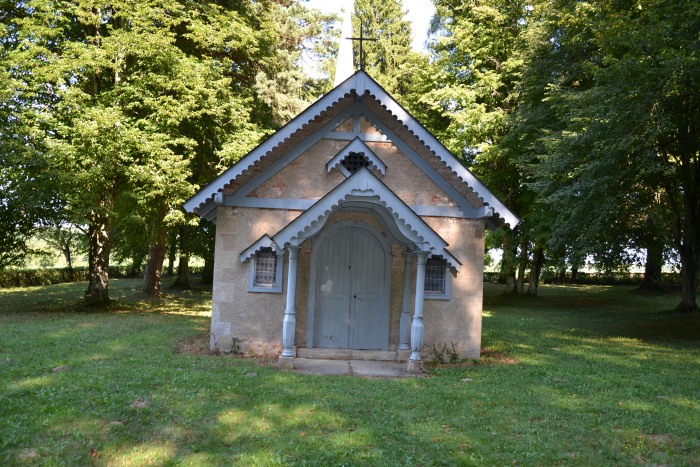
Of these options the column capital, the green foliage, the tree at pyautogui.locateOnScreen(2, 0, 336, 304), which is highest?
the tree at pyautogui.locateOnScreen(2, 0, 336, 304)

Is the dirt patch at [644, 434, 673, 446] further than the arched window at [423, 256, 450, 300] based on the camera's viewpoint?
No

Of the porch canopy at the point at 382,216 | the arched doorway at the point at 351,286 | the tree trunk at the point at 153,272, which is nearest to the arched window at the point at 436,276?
the porch canopy at the point at 382,216

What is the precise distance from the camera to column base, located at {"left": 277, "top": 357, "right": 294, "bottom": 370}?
11.5 metres

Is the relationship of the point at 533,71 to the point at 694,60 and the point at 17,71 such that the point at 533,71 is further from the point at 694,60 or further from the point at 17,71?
the point at 17,71

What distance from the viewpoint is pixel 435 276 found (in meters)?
13.3

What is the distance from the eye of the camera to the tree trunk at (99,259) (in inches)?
870

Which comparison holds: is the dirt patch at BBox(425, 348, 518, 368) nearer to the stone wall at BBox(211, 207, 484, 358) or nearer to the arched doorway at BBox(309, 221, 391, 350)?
the stone wall at BBox(211, 207, 484, 358)

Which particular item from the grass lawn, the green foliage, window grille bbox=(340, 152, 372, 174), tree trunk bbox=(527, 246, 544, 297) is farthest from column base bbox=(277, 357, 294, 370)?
the green foliage

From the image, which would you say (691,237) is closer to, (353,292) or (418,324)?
(418,324)

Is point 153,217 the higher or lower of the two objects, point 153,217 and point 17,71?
the lower

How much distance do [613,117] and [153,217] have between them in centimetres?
1691

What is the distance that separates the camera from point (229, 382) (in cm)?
953

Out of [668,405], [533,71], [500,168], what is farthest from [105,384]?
[500,168]

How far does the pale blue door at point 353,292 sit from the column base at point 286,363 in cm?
165
